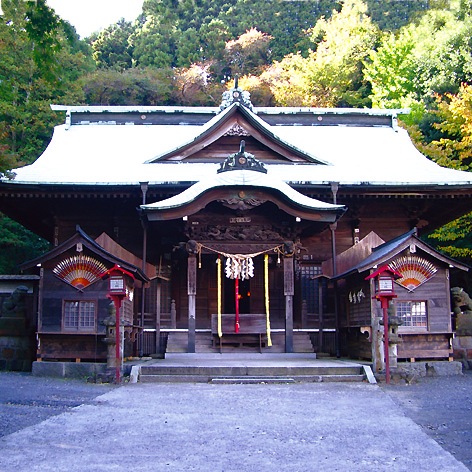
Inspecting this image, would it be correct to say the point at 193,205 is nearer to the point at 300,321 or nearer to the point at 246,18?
the point at 300,321

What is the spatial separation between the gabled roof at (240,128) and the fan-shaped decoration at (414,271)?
5627 millimetres

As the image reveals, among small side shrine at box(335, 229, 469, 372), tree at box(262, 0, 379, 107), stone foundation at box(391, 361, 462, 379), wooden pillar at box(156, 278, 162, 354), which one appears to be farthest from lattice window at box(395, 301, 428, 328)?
tree at box(262, 0, 379, 107)

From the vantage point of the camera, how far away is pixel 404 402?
825 centimetres

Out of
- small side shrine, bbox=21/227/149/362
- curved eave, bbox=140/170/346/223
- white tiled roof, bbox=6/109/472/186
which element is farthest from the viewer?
white tiled roof, bbox=6/109/472/186

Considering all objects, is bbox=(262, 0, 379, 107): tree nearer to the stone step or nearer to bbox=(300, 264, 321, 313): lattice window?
bbox=(300, 264, 321, 313): lattice window

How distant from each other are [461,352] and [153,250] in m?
8.03

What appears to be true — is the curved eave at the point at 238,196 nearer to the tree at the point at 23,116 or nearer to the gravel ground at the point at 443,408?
the gravel ground at the point at 443,408

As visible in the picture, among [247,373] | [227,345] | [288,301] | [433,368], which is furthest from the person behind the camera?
[227,345]

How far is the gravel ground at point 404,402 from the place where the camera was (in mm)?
6176

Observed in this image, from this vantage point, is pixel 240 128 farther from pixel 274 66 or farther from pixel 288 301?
pixel 274 66

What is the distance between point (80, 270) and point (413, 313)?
697cm

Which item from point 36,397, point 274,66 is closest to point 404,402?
point 36,397

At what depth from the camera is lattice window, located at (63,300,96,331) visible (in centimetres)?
1190

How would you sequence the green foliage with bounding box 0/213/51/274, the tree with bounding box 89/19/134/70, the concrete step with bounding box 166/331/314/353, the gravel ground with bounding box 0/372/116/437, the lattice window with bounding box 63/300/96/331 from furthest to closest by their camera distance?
the tree with bounding box 89/19/134/70 < the green foliage with bounding box 0/213/51/274 < the concrete step with bounding box 166/331/314/353 < the lattice window with bounding box 63/300/96/331 < the gravel ground with bounding box 0/372/116/437
